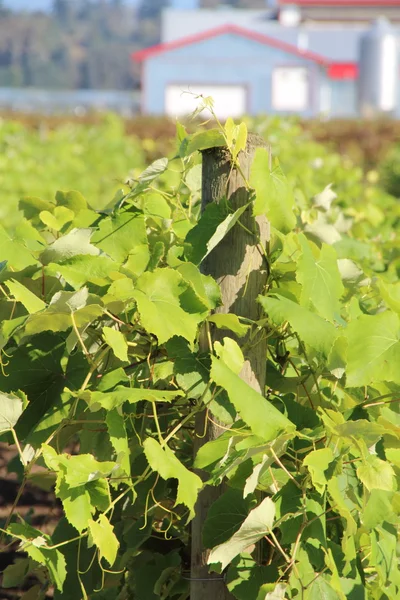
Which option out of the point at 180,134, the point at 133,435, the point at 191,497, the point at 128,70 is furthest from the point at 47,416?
the point at 128,70

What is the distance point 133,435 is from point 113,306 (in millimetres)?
301

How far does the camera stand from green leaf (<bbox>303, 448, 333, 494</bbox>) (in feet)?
4.91

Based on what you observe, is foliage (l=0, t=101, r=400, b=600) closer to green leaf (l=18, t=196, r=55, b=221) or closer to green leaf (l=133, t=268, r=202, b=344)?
green leaf (l=133, t=268, r=202, b=344)

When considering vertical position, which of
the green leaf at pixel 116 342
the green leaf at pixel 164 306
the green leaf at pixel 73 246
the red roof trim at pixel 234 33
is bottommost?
the red roof trim at pixel 234 33

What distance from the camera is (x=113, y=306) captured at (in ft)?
5.24

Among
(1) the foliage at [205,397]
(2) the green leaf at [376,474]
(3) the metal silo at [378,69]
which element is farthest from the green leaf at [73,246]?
(3) the metal silo at [378,69]

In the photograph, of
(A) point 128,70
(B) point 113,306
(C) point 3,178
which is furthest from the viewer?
(A) point 128,70

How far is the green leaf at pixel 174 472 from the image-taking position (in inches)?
58.1

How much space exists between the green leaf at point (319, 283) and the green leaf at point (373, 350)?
6 centimetres

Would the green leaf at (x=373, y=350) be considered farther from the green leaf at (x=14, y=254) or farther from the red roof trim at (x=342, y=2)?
the red roof trim at (x=342, y=2)

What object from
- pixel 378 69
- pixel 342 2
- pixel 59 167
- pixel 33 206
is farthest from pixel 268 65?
pixel 33 206

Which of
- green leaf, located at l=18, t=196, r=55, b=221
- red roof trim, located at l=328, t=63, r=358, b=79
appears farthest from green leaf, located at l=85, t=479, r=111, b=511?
red roof trim, located at l=328, t=63, r=358, b=79

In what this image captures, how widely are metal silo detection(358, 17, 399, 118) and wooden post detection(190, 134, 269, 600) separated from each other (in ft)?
169

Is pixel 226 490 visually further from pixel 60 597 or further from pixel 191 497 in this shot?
pixel 60 597
